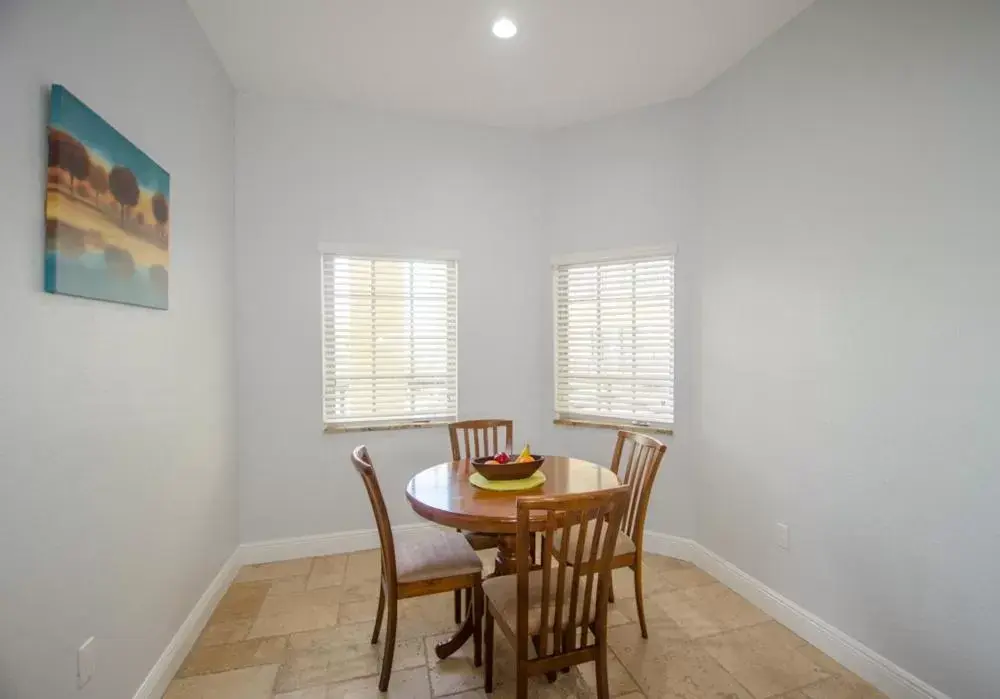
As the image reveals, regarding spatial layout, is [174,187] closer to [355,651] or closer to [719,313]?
[355,651]

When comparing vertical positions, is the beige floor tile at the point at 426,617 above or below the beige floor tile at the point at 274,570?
above

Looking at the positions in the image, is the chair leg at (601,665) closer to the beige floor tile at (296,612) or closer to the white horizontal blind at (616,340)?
the beige floor tile at (296,612)

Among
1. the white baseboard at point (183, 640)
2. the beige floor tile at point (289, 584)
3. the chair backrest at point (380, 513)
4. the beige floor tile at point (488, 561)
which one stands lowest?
the beige floor tile at point (289, 584)

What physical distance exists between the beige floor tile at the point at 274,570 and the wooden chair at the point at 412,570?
3.64ft

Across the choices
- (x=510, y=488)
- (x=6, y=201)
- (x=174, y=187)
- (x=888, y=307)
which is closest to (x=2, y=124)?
(x=6, y=201)

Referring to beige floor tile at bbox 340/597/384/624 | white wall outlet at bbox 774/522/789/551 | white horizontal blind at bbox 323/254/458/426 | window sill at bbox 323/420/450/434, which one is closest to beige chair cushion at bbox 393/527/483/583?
beige floor tile at bbox 340/597/384/624

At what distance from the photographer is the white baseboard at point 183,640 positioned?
6.22 ft

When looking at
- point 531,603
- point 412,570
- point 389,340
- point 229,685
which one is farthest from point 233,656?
point 389,340

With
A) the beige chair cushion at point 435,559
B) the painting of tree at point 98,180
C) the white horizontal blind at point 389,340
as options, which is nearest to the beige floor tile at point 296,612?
the beige chair cushion at point 435,559

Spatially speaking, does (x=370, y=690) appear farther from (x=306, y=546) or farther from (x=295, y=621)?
(x=306, y=546)

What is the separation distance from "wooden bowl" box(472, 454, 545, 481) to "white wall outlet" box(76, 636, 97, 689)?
57.6 inches

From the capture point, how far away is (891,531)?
1.97m

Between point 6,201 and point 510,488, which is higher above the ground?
point 6,201

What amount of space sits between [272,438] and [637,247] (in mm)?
2829
